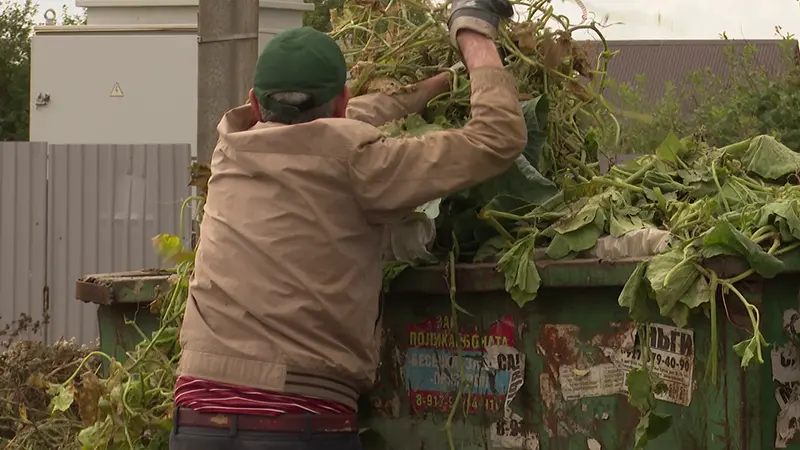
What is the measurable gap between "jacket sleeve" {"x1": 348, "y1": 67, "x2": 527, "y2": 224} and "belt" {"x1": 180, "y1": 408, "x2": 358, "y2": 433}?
1.84 feet

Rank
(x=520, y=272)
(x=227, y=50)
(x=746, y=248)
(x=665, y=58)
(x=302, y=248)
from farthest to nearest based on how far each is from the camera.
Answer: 1. (x=665, y=58)
2. (x=227, y=50)
3. (x=520, y=272)
4. (x=302, y=248)
5. (x=746, y=248)

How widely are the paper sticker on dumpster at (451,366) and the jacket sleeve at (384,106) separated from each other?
2.12ft

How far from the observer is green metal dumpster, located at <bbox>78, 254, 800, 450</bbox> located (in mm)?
3201

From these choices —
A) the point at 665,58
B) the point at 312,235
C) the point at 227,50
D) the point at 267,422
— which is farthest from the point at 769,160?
the point at 665,58

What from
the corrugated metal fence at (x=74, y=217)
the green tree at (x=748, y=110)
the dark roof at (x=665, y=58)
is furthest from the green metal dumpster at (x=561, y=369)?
the dark roof at (x=665, y=58)

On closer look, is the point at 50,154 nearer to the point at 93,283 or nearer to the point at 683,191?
the point at 93,283

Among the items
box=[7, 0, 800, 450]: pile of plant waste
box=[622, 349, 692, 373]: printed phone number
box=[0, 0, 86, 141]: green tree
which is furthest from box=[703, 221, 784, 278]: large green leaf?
box=[0, 0, 86, 141]: green tree

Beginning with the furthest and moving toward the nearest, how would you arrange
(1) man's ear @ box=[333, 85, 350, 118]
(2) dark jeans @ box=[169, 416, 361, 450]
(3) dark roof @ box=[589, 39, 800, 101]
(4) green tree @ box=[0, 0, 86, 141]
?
(3) dark roof @ box=[589, 39, 800, 101]
(4) green tree @ box=[0, 0, 86, 141]
(1) man's ear @ box=[333, 85, 350, 118]
(2) dark jeans @ box=[169, 416, 361, 450]

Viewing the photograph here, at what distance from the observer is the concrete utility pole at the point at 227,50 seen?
5.86m

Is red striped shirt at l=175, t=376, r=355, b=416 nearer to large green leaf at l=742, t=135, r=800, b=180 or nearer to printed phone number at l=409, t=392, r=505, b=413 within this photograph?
printed phone number at l=409, t=392, r=505, b=413

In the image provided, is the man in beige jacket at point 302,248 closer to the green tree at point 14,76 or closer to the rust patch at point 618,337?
the rust patch at point 618,337

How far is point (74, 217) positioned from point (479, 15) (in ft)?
20.3

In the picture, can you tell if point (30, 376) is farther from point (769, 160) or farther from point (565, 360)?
point (769, 160)

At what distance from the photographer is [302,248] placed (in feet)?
11.0
